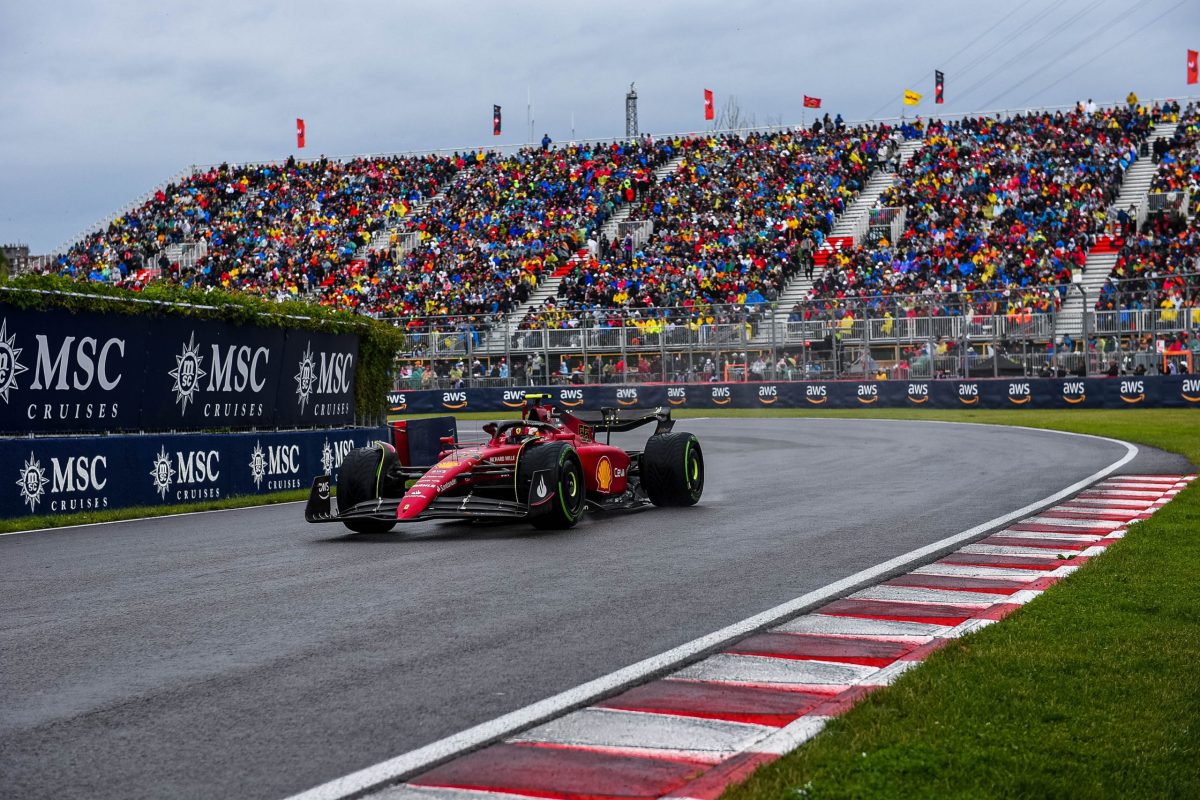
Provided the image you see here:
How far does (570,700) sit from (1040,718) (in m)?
1.85

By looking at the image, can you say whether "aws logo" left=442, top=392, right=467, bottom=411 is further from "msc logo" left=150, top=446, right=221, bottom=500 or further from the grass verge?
the grass verge

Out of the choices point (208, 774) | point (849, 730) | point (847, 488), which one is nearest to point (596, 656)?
point (849, 730)

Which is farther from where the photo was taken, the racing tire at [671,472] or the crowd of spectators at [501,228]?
the crowd of spectators at [501,228]

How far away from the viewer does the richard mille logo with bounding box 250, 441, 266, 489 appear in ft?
54.5

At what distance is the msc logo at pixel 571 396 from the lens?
38594 millimetres

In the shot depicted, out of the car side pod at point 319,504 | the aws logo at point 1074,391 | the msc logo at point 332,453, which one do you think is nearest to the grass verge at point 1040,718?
the car side pod at point 319,504

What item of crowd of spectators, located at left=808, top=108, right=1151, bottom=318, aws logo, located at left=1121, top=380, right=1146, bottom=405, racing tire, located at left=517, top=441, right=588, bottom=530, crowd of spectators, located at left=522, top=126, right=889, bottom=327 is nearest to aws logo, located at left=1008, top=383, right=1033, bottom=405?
crowd of spectators, located at left=808, top=108, right=1151, bottom=318

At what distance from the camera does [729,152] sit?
53.0 meters

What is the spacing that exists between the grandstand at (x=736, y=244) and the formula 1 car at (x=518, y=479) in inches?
884

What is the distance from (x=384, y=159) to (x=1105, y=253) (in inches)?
1320

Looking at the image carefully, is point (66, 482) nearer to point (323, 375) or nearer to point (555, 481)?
point (323, 375)

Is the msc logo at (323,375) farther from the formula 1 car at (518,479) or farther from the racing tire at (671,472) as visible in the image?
the racing tire at (671,472)

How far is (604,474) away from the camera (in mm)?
12664

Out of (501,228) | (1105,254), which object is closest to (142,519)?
(1105,254)
